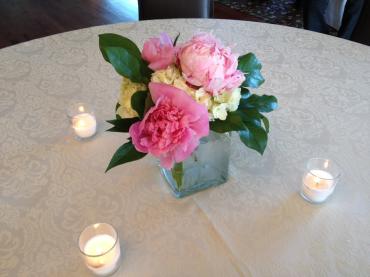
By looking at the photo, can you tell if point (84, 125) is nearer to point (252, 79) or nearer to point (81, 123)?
point (81, 123)

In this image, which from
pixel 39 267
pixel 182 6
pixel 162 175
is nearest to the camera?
pixel 39 267

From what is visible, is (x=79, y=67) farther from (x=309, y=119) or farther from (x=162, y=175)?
(x=309, y=119)

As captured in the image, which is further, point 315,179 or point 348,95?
point 348,95

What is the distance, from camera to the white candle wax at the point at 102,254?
56 centimetres

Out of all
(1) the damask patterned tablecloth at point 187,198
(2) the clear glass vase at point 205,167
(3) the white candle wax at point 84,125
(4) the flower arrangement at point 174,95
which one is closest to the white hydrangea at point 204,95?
(4) the flower arrangement at point 174,95

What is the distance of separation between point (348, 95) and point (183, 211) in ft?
2.03

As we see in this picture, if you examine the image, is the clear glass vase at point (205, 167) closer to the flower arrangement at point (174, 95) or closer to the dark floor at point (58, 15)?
the flower arrangement at point (174, 95)

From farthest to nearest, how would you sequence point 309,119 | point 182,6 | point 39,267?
point 182,6, point 309,119, point 39,267

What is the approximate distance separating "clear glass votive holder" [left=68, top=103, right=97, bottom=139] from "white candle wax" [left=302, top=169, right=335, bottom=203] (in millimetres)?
509

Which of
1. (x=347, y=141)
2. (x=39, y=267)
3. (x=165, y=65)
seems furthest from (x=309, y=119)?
(x=39, y=267)

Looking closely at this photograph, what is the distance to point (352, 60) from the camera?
1110 millimetres

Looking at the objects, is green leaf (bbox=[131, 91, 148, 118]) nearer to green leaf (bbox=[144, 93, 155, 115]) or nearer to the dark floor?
green leaf (bbox=[144, 93, 155, 115])

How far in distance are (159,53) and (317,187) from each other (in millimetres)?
414

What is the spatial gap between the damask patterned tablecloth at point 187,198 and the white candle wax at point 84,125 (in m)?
0.02
